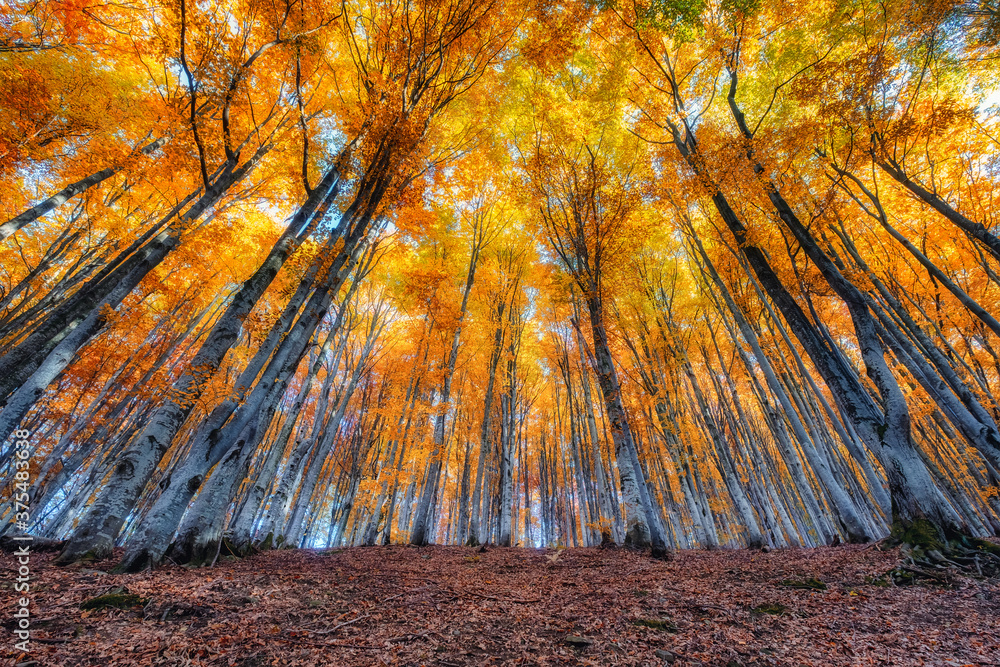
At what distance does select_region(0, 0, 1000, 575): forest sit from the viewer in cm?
533

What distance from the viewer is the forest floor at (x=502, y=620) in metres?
2.38

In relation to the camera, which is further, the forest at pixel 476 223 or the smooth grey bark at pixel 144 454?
the forest at pixel 476 223

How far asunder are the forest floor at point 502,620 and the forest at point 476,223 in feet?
3.84

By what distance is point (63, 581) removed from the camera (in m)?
3.27

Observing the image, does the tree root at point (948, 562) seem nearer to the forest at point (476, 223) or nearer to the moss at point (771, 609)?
the forest at point (476, 223)

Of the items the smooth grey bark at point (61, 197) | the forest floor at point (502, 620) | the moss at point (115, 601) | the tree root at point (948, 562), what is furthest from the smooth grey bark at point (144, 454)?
the tree root at point (948, 562)

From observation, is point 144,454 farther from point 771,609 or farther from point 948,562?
point 948,562

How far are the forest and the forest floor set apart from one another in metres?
1.17

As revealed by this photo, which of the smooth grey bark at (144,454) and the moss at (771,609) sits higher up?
the smooth grey bark at (144,454)

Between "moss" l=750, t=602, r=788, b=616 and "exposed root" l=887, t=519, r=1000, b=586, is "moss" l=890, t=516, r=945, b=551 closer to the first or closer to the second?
"exposed root" l=887, t=519, r=1000, b=586

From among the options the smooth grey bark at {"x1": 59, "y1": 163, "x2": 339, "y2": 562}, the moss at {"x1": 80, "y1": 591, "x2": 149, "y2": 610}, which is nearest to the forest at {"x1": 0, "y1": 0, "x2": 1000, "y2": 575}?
the smooth grey bark at {"x1": 59, "y1": 163, "x2": 339, "y2": 562}

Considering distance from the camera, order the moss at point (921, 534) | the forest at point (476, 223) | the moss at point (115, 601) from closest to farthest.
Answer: the moss at point (115, 601) → the moss at point (921, 534) → the forest at point (476, 223)

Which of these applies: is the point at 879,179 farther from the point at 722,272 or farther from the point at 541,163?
the point at 541,163

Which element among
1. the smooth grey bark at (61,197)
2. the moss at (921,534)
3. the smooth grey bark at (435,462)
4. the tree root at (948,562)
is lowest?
the tree root at (948,562)
